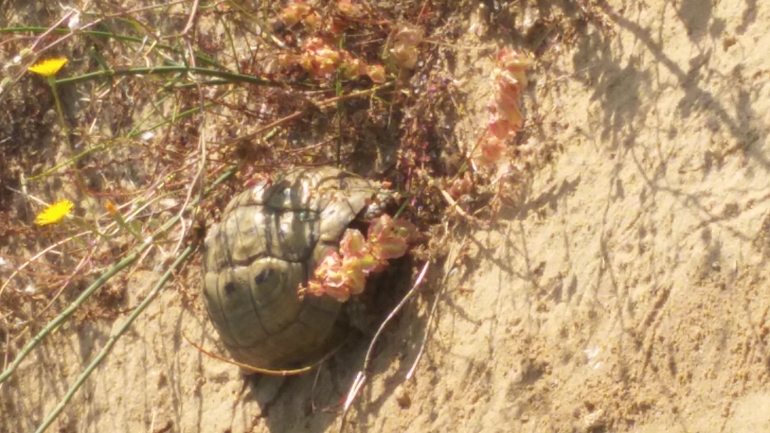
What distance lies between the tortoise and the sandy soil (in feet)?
0.53

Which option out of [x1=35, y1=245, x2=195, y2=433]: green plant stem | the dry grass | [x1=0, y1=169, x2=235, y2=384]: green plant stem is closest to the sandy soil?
the dry grass

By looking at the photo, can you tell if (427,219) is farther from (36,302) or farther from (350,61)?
(36,302)

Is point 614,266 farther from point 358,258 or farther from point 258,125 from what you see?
point 258,125

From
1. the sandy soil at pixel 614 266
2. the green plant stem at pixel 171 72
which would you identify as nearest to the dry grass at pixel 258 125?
the green plant stem at pixel 171 72

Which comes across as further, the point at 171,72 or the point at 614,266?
the point at 171,72

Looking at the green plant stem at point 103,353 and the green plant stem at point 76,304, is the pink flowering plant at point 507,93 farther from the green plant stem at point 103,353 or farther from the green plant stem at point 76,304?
the green plant stem at point 103,353

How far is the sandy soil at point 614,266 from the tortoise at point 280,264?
0.53 ft

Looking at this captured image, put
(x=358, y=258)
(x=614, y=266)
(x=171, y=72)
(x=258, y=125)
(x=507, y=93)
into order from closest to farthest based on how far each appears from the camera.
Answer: (x=614, y=266), (x=507, y=93), (x=358, y=258), (x=171, y=72), (x=258, y=125)

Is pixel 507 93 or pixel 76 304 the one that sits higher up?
pixel 507 93

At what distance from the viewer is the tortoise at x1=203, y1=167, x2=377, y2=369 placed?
10.4 ft

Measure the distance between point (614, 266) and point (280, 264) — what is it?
45.8 inches

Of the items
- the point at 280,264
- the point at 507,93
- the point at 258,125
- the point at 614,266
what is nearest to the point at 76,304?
the point at 280,264

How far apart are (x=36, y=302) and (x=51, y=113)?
0.94m

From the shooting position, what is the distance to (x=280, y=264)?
10.5 ft
